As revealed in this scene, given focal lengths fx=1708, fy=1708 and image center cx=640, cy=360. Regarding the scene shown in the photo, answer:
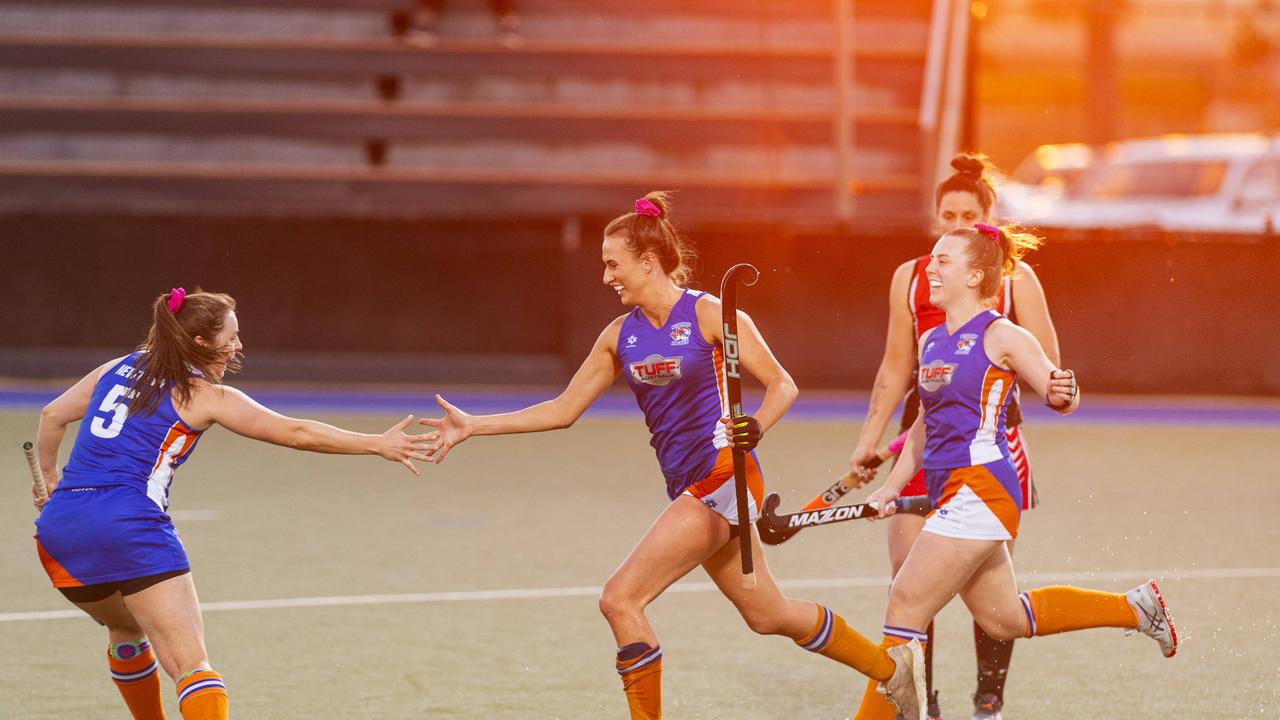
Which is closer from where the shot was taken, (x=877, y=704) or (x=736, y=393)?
(x=736, y=393)

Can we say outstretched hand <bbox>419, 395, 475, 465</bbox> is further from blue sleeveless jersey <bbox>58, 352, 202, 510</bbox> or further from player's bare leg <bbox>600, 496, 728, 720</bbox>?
blue sleeveless jersey <bbox>58, 352, 202, 510</bbox>

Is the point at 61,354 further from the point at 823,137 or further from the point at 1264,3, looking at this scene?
the point at 1264,3

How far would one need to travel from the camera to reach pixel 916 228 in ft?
56.5

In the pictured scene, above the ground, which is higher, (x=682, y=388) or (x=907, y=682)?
(x=682, y=388)

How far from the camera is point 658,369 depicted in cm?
570

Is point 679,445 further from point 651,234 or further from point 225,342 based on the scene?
point 225,342

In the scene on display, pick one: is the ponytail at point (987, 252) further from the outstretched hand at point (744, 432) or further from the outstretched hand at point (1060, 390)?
the outstretched hand at point (744, 432)

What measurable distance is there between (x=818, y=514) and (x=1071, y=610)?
972 mm

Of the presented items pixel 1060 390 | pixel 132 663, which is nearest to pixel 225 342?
pixel 132 663

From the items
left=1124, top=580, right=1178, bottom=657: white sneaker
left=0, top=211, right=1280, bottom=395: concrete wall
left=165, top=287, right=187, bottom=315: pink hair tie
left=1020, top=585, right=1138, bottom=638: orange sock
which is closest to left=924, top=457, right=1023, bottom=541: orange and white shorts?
left=1020, top=585, right=1138, bottom=638: orange sock

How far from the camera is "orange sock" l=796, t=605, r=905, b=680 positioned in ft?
18.3

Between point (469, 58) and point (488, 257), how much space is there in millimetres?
4601

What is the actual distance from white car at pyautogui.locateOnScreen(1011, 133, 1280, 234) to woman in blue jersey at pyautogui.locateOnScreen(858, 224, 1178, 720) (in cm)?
1556

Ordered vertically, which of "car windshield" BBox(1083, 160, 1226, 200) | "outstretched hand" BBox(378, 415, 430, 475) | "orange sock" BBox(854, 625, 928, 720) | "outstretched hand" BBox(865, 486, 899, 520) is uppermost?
"outstretched hand" BBox(378, 415, 430, 475)
